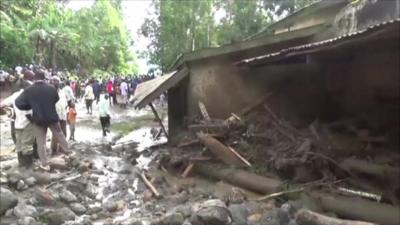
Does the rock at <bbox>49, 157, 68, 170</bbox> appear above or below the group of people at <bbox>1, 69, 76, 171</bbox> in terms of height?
below

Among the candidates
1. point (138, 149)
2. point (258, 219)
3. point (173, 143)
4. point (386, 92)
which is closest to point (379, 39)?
point (386, 92)

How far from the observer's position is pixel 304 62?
30.8ft

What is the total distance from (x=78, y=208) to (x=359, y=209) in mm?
4697

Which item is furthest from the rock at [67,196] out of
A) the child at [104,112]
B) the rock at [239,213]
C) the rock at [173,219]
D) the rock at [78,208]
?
the child at [104,112]

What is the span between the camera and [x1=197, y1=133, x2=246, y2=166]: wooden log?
10.1m

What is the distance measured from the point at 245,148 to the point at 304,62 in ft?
7.26

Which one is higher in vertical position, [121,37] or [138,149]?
[121,37]

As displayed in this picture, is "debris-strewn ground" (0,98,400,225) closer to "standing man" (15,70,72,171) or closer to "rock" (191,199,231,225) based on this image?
"rock" (191,199,231,225)

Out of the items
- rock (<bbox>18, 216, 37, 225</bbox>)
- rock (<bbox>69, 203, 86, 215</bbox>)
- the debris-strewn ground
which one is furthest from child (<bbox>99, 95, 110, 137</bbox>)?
rock (<bbox>18, 216, 37, 225</bbox>)

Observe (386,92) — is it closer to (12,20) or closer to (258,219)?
(258,219)

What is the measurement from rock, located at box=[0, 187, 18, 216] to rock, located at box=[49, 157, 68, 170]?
231 centimetres

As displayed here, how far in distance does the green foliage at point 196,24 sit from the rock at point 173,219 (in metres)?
24.2

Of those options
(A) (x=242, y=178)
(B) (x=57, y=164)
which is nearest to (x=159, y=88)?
(B) (x=57, y=164)

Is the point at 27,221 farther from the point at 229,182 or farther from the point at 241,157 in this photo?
the point at 241,157
